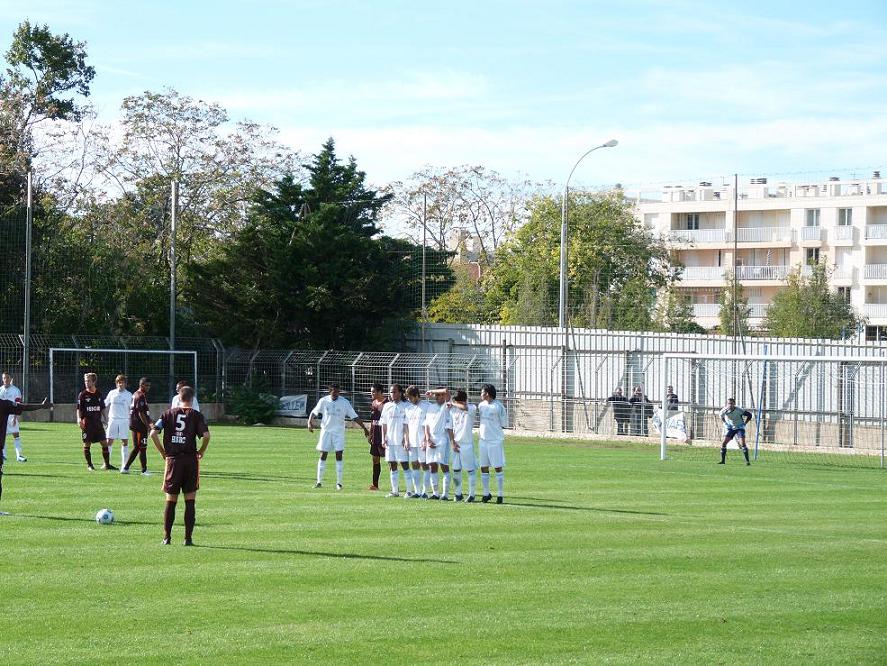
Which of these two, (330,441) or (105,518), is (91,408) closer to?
(330,441)

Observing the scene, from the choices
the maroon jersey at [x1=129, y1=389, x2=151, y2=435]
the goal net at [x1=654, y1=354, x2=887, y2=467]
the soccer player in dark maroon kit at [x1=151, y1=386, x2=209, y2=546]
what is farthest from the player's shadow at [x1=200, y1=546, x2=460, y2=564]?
the goal net at [x1=654, y1=354, x2=887, y2=467]

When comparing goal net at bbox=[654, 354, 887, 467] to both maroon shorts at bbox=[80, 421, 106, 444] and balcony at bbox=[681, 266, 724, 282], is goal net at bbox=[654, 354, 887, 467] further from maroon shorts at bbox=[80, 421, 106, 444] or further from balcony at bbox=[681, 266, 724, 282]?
balcony at bbox=[681, 266, 724, 282]

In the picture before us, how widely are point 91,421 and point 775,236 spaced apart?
61.2m

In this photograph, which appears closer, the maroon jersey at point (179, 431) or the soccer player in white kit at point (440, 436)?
the maroon jersey at point (179, 431)

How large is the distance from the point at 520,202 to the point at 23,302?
3330 cm

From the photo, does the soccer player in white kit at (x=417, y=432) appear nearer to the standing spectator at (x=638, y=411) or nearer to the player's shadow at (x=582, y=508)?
the player's shadow at (x=582, y=508)

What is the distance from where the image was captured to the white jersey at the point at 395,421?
2161 centimetres

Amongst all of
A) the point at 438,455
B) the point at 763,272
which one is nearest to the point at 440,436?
the point at 438,455

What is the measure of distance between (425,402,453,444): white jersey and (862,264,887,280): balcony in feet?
197

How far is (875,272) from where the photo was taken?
7500 centimetres

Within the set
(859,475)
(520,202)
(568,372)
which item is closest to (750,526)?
(859,475)

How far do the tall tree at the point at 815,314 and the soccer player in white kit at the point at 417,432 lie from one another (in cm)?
3642

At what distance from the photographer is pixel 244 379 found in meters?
49.0

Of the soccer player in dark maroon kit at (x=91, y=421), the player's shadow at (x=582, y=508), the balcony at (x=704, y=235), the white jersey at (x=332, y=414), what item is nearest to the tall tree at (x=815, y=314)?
the balcony at (x=704, y=235)
